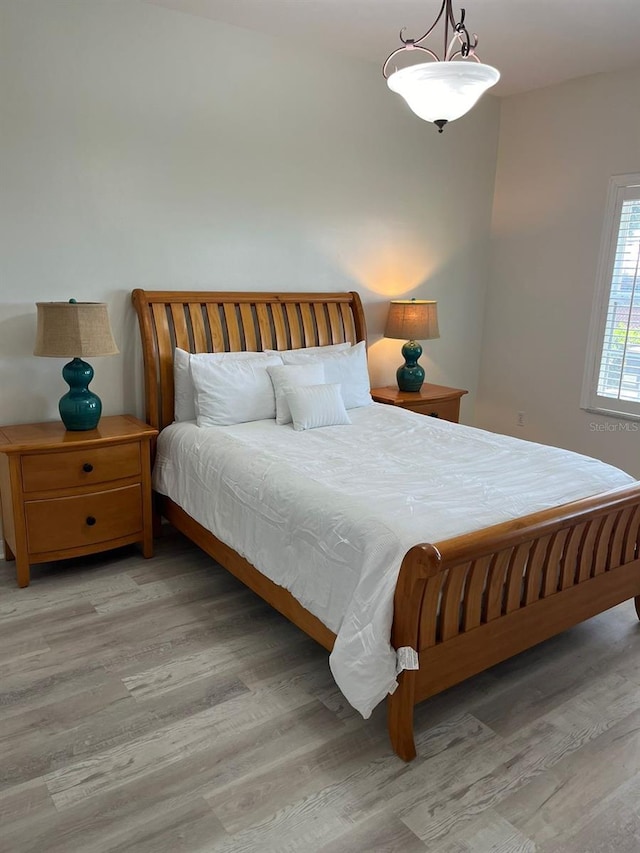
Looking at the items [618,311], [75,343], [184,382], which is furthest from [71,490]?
[618,311]

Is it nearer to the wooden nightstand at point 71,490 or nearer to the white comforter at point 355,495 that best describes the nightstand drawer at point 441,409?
the white comforter at point 355,495

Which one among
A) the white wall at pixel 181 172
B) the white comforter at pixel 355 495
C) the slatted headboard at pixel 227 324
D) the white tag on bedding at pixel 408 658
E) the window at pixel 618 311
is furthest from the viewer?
the window at pixel 618 311

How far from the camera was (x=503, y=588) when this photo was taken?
2.12 meters

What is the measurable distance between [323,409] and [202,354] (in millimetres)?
751

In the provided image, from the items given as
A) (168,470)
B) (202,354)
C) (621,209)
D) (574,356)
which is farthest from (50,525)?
(621,209)

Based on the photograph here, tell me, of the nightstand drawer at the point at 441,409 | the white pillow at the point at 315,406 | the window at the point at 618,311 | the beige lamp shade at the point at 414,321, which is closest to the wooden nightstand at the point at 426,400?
the nightstand drawer at the point at 441,409

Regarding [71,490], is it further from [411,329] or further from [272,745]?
[411,329]

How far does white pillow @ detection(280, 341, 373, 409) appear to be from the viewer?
3665 mm

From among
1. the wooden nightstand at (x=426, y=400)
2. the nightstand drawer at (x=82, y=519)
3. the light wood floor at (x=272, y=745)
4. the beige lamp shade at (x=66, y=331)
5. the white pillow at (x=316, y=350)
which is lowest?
the light wood floor at (x=272, y=745)

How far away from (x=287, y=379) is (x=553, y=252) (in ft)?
8.14

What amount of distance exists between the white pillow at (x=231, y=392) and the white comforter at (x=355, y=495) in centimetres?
10

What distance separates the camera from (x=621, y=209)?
13.5ft

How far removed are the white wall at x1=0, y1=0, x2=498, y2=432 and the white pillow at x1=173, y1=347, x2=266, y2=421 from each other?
0.92ft

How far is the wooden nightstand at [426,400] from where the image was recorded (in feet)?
13.6
